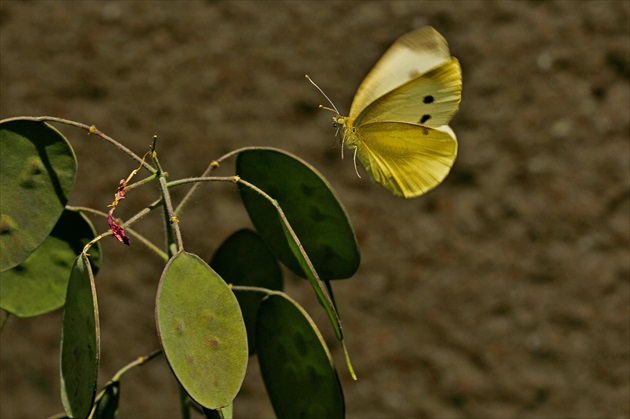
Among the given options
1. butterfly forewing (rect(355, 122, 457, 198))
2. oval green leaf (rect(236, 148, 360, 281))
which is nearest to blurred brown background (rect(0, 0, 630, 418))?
butterfly forewing (rect(355, 122, 457, 198))

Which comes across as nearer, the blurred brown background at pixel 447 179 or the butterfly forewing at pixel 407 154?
the butterfly forewing at pixel 407 154

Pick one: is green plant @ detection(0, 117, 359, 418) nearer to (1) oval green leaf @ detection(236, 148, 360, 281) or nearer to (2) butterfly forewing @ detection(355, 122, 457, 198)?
(1) oval green leaf @ detection(236, 148, 360, 281)

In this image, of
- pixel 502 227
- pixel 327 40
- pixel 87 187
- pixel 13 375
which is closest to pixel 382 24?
pixel 327 40

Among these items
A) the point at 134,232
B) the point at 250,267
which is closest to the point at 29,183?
the point at 134,232

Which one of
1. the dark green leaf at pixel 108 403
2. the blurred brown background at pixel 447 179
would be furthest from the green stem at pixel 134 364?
the blurred brown background at pixel 447 179

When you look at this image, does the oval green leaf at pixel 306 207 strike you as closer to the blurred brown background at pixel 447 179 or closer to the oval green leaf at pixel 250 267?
the oval green leaf at pixel 250 267

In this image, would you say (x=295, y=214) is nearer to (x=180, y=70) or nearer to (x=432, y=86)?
(x=432, y=86)
